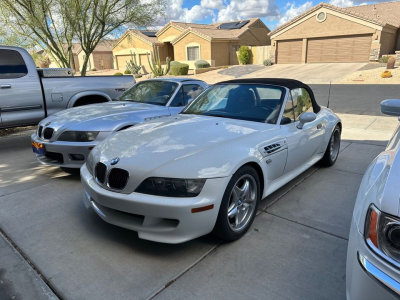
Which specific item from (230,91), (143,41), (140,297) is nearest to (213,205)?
(140,297)

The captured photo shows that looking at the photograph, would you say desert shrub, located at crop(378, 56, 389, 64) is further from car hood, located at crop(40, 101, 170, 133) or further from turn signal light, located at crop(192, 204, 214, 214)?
turn signal light, located at crop(192, 204, 214, 214)

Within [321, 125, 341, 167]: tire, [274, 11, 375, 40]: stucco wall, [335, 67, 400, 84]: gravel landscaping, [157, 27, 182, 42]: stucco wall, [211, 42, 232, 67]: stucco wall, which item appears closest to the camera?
[321, 125, 341, 167]: tire

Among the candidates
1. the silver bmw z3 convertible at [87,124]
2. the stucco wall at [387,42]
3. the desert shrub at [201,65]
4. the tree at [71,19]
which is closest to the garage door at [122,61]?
the desert shrub at [201,65]

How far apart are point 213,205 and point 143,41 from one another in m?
39.3

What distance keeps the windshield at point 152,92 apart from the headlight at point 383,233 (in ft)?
14.1

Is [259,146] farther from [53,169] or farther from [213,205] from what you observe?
[53,169]

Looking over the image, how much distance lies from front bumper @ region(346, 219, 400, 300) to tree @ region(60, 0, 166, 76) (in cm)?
1428

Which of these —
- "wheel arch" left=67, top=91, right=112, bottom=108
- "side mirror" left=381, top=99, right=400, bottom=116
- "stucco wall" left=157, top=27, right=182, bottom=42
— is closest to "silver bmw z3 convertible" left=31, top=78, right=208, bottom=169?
"wheel arch" left=67, top=91, right=112, bottom=108

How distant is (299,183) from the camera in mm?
4340

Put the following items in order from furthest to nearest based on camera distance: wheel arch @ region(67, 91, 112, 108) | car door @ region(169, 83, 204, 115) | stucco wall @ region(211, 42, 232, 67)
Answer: stucco wall @ region(211, 42, 232, 67) < wheel arch @ region(67, 91, 112, 108) < car door @ region(169, 83, 204, 115)

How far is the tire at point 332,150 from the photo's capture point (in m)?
4.83

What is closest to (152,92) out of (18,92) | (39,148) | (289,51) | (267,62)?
(39,148)

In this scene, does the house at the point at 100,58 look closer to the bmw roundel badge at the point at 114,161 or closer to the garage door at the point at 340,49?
the garage door at the point at 340,49

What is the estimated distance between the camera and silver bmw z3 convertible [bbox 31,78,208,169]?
4273 mm
